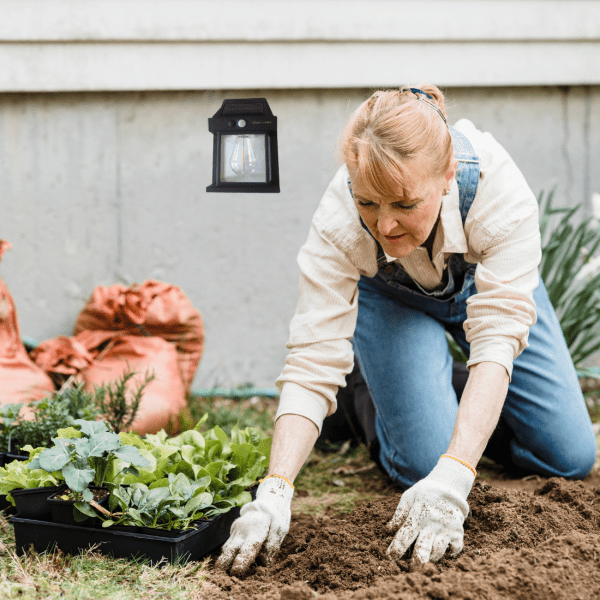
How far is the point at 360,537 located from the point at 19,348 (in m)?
1.61

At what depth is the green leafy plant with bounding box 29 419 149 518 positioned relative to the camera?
4.33ft

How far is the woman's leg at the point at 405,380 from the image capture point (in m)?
2.01

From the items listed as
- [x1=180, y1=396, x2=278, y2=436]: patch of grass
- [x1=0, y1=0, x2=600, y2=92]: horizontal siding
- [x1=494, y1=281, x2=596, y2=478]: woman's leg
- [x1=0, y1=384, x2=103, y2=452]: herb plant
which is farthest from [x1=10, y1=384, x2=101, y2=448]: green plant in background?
[x1=0, y1=0, x2=600, y2=92]: horizontal siding

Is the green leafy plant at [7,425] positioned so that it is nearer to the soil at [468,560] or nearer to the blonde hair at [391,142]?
the soil at [468,560]

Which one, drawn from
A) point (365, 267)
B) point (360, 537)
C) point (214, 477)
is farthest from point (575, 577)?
point (365, 267)

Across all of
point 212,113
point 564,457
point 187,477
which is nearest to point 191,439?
point 187,477

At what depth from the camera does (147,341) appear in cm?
260

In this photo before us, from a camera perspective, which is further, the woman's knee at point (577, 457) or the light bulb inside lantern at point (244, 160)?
the woman's knee at point (577, 457)

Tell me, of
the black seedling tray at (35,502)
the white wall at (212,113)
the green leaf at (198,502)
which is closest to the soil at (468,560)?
the green leaf at (198,502)

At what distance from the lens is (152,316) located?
8.66ft

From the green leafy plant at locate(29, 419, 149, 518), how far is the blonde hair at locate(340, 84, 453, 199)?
2.63 ft

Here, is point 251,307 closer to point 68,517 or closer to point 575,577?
point 68,517

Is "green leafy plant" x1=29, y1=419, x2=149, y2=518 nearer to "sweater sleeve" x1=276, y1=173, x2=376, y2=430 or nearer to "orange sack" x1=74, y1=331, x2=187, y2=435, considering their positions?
"sweater sleeve" x1=276, y1=173, x2=376, y2=430

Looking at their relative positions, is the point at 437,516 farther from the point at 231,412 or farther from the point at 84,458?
the point at 231,412
